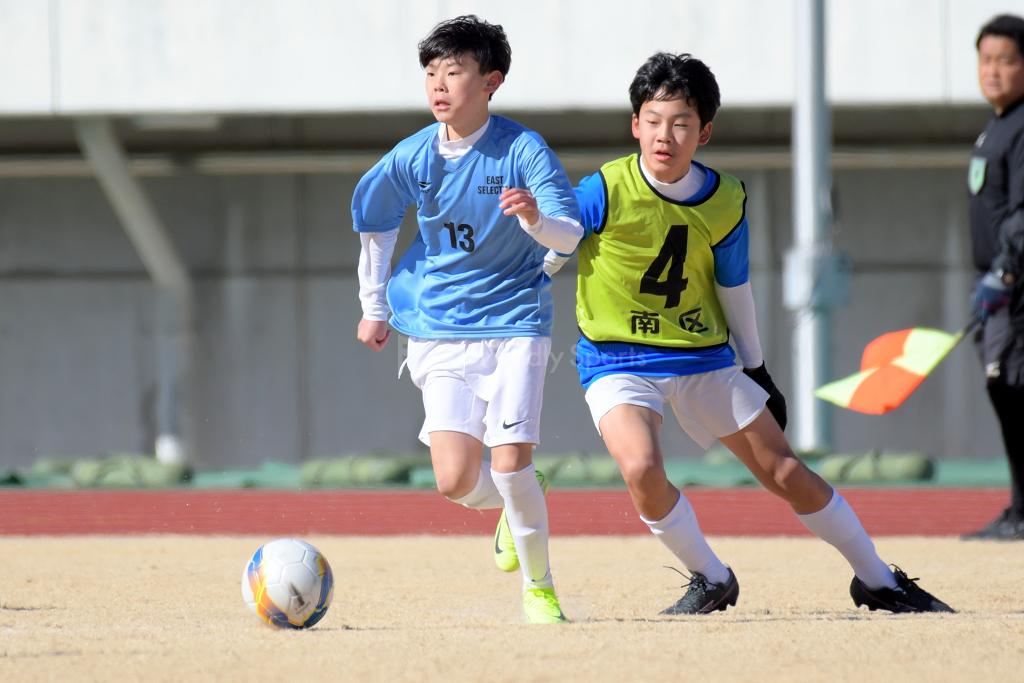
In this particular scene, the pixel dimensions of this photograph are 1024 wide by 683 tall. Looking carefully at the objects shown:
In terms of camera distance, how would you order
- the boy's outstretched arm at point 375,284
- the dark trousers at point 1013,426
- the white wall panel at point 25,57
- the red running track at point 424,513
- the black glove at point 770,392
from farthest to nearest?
1. the white wall panel at point 25,57
2. the red running track at point 424,513
3. the dark trousers at point 1013,426
4. the boy's outstretched arm at point 375,284
5. the black glove at point 770,392

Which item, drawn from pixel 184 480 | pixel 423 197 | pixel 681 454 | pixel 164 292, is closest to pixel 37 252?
pixel 164 292

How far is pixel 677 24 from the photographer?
12875mm

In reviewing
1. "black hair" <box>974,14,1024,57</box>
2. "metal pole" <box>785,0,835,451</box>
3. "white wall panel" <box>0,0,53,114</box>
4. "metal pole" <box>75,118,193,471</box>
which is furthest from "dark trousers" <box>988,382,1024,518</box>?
"metal pole" <box>75,118,193,471</box>

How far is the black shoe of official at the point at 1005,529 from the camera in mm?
7805

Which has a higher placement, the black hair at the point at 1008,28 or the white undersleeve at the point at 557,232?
the black hair at the point at 1008,28

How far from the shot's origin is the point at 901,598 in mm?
5332

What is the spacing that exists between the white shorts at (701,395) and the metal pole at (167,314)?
989 cm

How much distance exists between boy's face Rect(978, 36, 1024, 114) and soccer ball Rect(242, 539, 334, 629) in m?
4.06

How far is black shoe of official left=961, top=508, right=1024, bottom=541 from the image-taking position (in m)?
7.80

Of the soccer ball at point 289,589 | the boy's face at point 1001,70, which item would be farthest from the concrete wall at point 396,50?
the soccer ball at point 289,589

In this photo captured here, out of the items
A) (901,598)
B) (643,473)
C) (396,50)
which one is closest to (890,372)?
(901,598)

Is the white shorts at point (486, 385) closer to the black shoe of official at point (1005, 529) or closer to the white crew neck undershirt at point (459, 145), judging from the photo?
the white crew neck undershirt at point (459, 145)

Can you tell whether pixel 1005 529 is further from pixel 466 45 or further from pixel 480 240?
pixel 466 45

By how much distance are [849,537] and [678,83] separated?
1.58 meters
